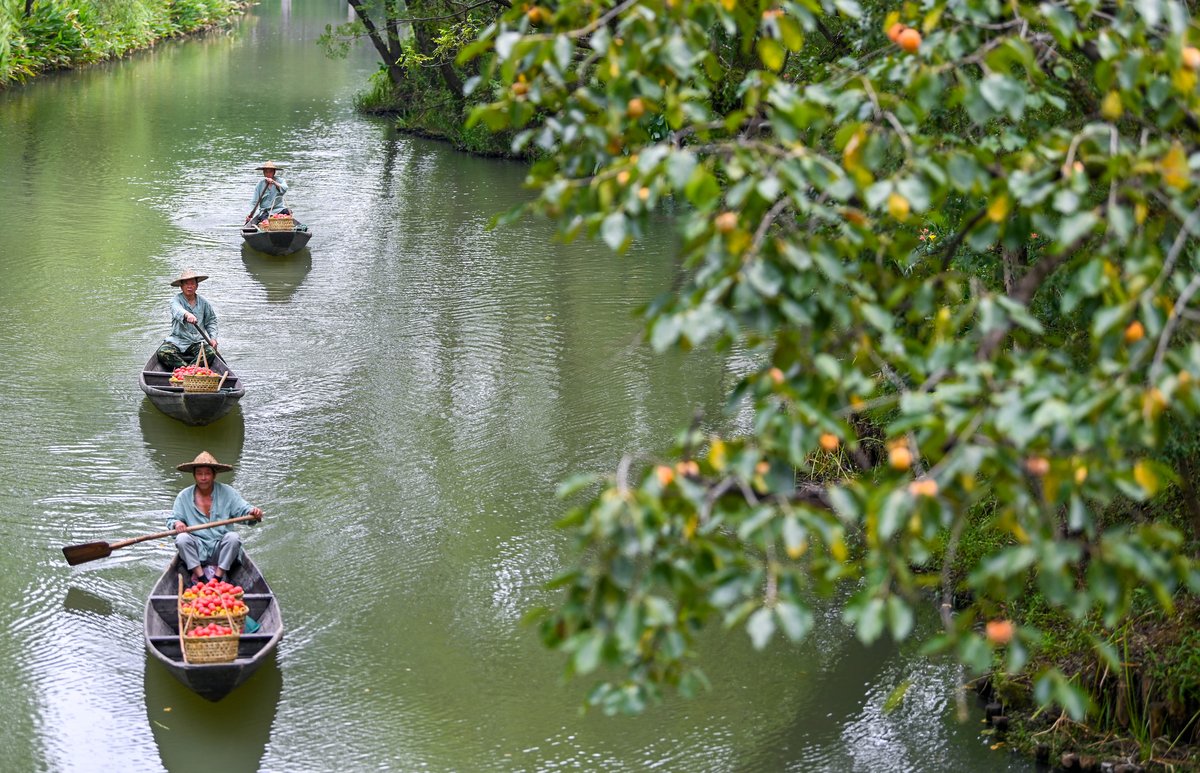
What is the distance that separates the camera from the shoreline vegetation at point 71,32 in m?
28.7

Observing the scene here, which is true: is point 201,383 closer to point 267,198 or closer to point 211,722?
point 211,722

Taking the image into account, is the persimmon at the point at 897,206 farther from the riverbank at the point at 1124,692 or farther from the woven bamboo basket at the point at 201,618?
the woven bamboo basket at the point at 201,618

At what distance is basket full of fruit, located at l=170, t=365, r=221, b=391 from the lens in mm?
11266

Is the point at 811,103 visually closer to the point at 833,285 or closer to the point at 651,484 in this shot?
Answer: the point at 833,285

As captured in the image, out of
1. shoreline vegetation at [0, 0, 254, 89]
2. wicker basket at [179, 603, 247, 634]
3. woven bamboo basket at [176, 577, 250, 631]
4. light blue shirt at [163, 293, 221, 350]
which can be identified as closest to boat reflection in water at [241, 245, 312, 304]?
light blue shirt at [163, 293, 221, 350]

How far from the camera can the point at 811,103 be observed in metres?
4.25

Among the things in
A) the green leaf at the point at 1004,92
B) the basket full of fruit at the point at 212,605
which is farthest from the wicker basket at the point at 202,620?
the green leaf at the point at 1004,92

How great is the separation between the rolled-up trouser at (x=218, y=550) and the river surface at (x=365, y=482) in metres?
0.43

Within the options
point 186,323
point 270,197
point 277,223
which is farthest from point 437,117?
point 186,323

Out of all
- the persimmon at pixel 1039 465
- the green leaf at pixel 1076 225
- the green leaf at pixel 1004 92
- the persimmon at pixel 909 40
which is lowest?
the persimmon at pixel 1039 465

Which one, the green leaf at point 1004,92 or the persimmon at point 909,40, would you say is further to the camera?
the persimmon at point 909,40

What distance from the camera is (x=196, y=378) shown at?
11.3 m

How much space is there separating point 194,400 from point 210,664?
4273 mm

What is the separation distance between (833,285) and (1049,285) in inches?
126
